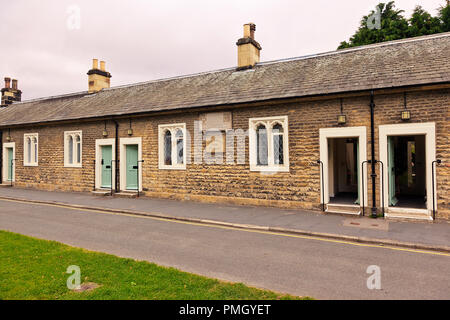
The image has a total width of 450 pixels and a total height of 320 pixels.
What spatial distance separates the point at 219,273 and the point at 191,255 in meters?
1.10

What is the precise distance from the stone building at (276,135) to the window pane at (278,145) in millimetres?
39

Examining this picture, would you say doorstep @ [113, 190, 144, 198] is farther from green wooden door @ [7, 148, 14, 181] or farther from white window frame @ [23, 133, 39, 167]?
green wooden door @ [7, 148, 14, 181]

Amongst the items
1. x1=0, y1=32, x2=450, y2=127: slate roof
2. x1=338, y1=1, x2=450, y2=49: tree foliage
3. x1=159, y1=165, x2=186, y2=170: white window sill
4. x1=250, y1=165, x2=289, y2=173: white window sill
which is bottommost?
x1=250, y1=165, x2=289, y2=173: white window sill

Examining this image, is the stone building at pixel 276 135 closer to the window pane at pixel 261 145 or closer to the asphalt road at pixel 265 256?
the window pane at pixel 261 145

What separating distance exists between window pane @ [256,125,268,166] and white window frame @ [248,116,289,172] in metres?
0.16

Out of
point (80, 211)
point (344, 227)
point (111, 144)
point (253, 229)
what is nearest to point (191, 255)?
point (253, 229)

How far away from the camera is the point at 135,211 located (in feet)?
34.6

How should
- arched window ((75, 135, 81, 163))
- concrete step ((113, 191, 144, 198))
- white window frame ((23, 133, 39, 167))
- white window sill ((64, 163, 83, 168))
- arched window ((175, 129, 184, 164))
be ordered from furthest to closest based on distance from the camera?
white window frame ((23, 133, 39, 167)) < arched window ((75, 135, 81, 163)) < white window sill ((64, 163, 83, 168)) < concrete step ((113, 191, 144, 198)) < arched window ((175, 129, 184, 164))

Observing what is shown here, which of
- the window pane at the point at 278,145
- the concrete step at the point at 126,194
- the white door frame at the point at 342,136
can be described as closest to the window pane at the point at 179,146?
the concrete step at the point at 126,194

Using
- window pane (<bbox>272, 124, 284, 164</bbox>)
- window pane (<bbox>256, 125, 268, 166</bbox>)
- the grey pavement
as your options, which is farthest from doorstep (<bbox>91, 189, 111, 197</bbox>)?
window pane (<bbox>272, 124, 284, 164</bbox>)

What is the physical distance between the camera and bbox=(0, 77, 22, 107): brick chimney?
2584 cm

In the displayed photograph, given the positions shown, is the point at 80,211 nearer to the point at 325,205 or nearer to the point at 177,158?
the point at 177,158

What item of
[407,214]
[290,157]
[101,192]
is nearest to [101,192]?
[101,192]

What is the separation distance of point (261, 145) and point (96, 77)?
45.7 ft
